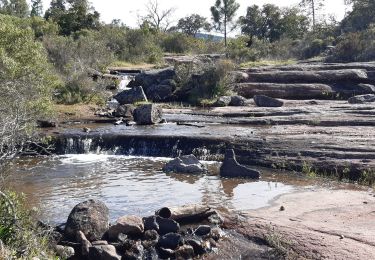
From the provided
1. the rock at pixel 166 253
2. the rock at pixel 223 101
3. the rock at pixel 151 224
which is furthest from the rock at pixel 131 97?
the rock at pixel 166 253

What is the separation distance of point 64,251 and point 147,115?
15220 millimetres

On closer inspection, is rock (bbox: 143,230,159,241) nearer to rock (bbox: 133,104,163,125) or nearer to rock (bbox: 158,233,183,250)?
rock (bbox: 158,233,183,250)

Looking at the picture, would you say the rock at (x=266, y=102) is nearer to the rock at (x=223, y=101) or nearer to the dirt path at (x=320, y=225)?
the rock at (x=223, y=101)

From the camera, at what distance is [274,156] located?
1777cm

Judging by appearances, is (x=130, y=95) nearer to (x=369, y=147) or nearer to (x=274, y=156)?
(x=274, y=156)

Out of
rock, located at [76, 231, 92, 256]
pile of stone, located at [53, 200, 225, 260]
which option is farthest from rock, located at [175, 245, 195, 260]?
rock, located at [76, 231, 92, 256]

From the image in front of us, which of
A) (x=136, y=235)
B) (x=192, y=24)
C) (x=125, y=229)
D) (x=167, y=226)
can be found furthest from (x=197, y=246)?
(x=192, y=24)

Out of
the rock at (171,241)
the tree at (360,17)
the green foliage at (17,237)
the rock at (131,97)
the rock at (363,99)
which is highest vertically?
the tree at (360,17)

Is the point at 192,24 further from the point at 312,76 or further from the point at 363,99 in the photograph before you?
the point at 363,99

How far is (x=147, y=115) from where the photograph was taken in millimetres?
24125

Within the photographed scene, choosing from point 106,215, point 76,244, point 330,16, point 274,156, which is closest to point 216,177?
point 274,156

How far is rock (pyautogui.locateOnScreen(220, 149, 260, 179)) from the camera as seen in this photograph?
15.8 metres

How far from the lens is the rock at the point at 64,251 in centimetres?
904

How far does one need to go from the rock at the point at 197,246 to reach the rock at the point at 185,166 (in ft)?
22.5
